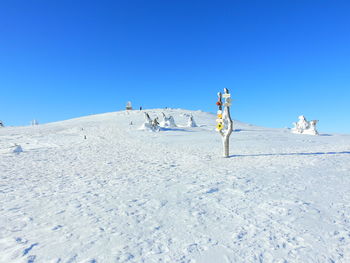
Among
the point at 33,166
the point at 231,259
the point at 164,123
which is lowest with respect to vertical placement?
the point at 231,259

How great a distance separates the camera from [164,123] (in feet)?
108

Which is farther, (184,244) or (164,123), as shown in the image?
(164,123)

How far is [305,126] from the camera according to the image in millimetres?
31719

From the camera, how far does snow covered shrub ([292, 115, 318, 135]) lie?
101 feet

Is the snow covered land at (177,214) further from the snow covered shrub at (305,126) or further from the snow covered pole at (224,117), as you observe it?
the snow covered shrub at (305,126)

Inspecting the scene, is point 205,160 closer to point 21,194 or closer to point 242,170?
point 242,170

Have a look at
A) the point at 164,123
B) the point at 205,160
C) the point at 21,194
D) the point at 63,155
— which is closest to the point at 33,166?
the point at 63,155

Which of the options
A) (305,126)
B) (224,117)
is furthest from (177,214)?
(305,126)

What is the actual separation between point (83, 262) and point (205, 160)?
32.9 ft

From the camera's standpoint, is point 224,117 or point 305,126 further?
point 305,126

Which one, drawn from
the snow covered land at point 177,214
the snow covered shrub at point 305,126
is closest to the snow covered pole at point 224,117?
the snow covered land at point 177,214

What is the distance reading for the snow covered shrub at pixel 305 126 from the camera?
30.8 m

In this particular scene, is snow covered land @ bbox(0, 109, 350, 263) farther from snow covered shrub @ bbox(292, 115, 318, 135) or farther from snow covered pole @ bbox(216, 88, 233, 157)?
snow covered shrub @ bbox(292, 115, 318, 135)

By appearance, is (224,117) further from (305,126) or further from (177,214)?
(305,126)
